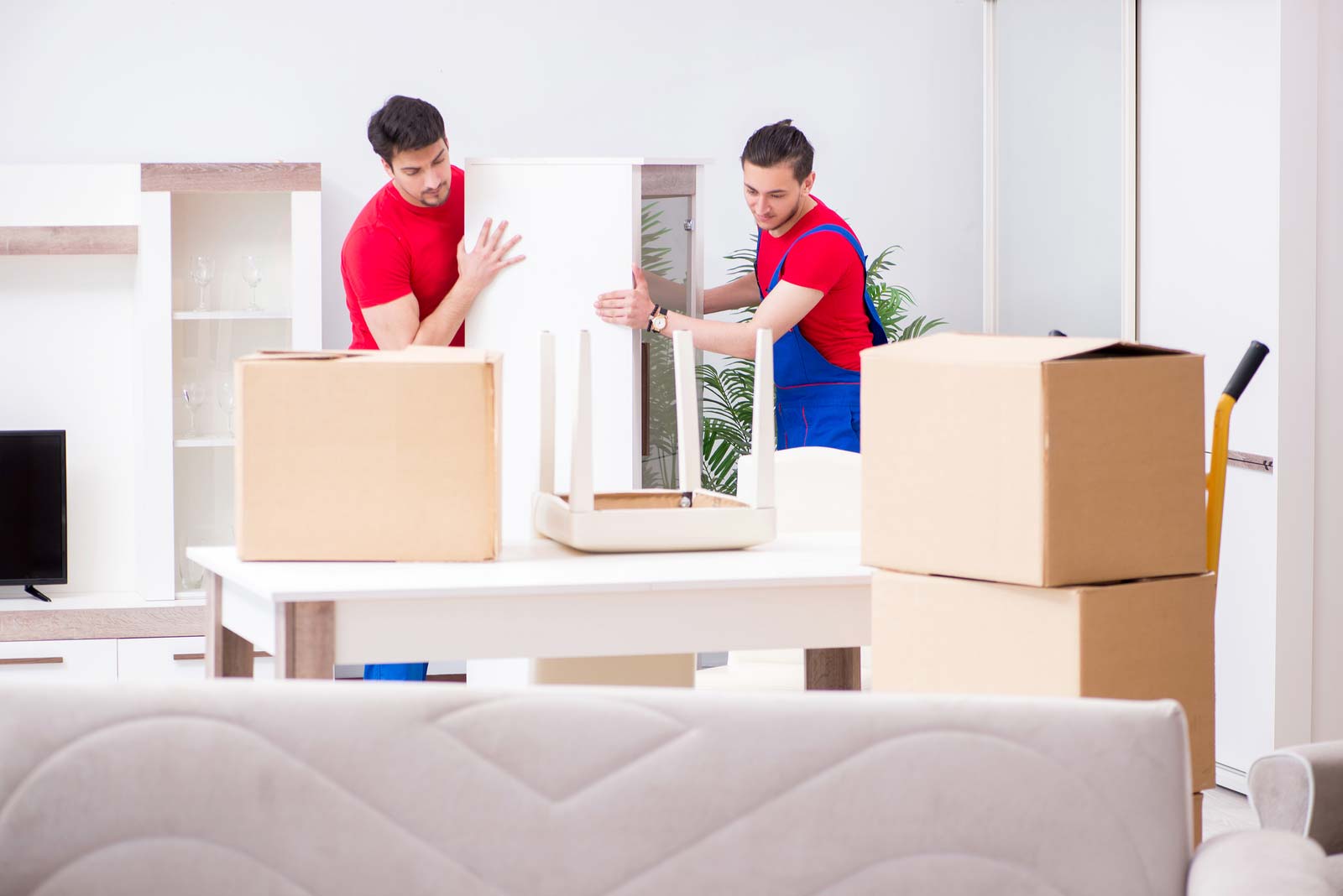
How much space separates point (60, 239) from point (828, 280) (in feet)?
7.26

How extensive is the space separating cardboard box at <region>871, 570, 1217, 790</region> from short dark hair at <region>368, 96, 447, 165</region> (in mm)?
1479

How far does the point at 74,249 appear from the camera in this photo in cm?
382

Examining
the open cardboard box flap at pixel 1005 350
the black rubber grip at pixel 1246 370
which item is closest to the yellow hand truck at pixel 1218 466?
the black rubber grip at pixel 1246 370

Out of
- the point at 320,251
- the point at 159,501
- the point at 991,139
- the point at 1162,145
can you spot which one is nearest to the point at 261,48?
the point at 320,251

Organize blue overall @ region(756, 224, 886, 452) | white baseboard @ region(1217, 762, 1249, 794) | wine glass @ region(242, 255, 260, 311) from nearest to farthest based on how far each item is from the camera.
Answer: blue overall @ region(756, 224, 886, 452), white baseboard @ region(1217, 762, 1249, 794), wine glass @ region(242, 255, 260, 311)

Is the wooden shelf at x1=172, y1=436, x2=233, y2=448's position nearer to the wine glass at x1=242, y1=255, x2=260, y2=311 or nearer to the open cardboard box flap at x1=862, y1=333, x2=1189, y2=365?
the wine glass at x1=242, y1=255, x2=260, y2=311

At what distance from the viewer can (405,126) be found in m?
2.62

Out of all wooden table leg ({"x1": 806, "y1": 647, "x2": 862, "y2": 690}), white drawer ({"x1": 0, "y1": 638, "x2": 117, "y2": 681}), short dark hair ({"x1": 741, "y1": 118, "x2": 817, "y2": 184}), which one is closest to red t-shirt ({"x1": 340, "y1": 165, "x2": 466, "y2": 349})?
short dark hair ({"x1": 741, "y1": 118, "x2": 817, "y2": 184})

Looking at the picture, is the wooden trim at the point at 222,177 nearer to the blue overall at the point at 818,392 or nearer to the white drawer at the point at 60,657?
the white drawer at the point at 60,657

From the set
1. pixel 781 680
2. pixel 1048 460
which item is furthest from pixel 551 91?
pixel 1048 460

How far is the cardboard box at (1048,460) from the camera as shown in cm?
140

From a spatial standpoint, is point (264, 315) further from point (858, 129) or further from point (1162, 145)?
point (1162, 145)

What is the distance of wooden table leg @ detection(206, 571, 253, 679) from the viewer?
1.91 metres

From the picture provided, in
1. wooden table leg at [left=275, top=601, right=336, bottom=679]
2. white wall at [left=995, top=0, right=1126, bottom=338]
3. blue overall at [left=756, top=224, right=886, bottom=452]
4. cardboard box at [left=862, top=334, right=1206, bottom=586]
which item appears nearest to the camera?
cardboard box at [left=862, top=334, right=1206, bottom=586]
